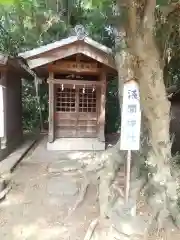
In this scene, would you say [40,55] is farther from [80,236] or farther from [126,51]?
[80,236]

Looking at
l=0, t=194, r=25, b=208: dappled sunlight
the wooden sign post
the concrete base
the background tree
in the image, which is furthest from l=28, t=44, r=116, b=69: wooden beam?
l=0, t=194, r=25, b=208: dappled sunlight

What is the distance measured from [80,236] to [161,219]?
138 centimetres

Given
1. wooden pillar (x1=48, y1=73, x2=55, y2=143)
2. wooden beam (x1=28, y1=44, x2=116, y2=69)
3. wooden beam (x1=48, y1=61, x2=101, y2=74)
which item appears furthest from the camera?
wooden pillar (x1=48, y1=73, x2=55, y2=143)

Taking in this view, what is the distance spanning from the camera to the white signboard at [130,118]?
4.84 m

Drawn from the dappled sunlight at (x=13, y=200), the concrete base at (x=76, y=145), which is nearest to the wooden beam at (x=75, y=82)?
the concrete base at (x=76, y=145)

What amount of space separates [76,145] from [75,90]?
1918 mm

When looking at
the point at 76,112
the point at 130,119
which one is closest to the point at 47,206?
the point at 130,119

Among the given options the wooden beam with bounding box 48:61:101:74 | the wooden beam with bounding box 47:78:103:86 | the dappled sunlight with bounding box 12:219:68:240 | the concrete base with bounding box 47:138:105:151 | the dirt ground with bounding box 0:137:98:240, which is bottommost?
the dappled sunlight with bounding box 12:219:68:240

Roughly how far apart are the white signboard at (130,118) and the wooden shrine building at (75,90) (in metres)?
3.77

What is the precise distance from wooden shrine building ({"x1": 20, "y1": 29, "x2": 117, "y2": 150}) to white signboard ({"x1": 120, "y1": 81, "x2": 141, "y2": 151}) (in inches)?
149

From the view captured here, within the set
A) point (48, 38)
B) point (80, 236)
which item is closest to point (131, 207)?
point (80, 236)

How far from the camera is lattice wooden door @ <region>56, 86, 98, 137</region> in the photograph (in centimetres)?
1002

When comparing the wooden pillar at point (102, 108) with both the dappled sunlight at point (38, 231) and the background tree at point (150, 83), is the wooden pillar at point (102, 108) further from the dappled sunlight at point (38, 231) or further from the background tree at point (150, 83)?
the dappled sunlight at point (38, 231)

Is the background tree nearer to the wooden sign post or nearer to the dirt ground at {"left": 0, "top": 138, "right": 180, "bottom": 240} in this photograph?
the wooden sign post
